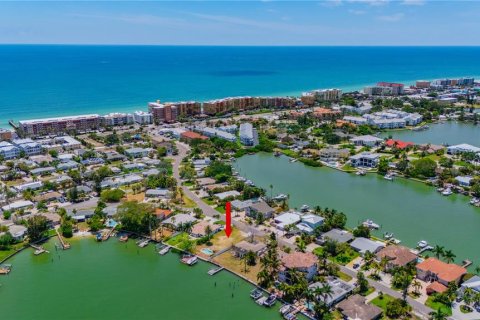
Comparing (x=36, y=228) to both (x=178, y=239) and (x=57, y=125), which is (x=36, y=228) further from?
(x=57, y=125)

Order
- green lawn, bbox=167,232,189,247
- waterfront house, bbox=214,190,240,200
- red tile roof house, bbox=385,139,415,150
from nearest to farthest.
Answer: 1. green lawn, bbox=167,232,189,247
2. waterfront house, bbox=214,190,240,200
3. red tile roof house, bbox=385,139,415,150

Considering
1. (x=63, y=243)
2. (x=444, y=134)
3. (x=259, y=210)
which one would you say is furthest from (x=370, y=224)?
(x=444, y=134)

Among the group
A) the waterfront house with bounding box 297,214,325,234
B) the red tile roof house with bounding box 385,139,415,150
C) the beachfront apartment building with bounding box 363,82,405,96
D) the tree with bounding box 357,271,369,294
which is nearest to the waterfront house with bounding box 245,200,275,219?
the waterfront house with bounding box 297,214,325,234

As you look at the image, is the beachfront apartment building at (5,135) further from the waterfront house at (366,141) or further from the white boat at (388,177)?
the white boat at (388,177)

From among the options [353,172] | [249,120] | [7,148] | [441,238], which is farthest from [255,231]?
[249,120]

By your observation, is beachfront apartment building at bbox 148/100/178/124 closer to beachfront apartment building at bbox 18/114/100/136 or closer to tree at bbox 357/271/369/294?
beachfront apartment building at bbox 18/114/100/136

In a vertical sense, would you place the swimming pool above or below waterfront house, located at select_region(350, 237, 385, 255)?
below

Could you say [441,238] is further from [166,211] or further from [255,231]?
[166,211]
